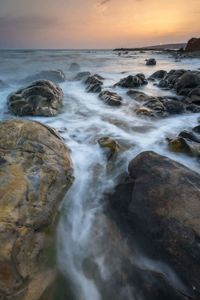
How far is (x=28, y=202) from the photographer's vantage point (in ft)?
10.4

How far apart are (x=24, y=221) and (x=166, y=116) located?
597 cm

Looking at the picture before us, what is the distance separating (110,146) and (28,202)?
265cm

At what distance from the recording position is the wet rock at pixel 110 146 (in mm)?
5242

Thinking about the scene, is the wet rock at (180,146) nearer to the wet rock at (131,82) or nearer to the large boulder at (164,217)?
the large boulder at (164,217)

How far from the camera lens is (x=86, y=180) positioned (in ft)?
14.8

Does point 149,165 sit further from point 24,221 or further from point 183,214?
point 24,221

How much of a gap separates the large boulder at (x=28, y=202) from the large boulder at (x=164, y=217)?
911 millimetres

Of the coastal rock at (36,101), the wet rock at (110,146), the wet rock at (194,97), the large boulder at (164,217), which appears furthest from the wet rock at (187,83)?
the large boulder at (164,217)

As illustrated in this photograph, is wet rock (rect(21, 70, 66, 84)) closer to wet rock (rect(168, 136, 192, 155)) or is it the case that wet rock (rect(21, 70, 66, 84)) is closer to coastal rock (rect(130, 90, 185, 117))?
coastal rock (rect(130, 90, 185, 117))

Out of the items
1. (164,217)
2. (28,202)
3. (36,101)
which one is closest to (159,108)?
(36,101)

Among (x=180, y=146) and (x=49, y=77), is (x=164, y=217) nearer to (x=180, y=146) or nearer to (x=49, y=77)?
(x=180, y=146)

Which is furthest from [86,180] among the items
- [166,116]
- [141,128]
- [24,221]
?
[166,116]

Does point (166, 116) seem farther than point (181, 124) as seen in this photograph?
Yes

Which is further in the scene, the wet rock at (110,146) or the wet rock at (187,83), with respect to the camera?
the wet rock at (187,83)
